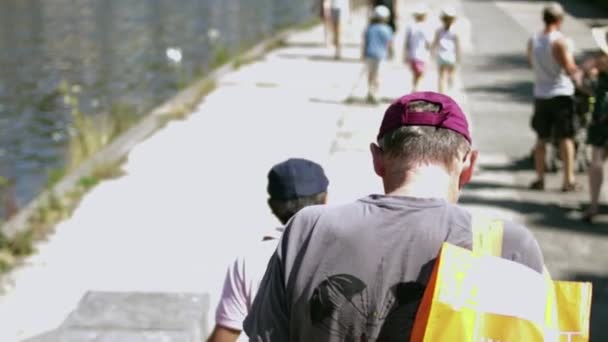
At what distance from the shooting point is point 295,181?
3.75 metres

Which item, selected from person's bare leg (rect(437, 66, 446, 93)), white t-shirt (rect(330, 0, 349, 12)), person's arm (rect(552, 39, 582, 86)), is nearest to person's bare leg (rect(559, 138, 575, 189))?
person's arm (rect(552, 39, 582, 86))

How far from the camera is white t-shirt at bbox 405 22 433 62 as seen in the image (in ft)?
43.1

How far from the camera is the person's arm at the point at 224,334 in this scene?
11.6 feet

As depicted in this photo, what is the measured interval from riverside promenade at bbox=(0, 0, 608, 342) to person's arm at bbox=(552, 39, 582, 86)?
1.05 m

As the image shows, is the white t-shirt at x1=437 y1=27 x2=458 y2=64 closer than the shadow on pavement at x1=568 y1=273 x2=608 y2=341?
No

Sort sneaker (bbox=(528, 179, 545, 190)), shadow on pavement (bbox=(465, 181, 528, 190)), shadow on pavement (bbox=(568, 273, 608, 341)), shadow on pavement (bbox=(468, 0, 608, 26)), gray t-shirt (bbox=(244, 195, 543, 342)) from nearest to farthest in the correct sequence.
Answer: gray t-shirt (bbox=(244, 195, 543, 342)) → shadow on pavement (bbox=(568, 273, 608, 341)) → sneaker (bbox=(528, 179, 545, 190)) → shadow on pavement (bbox=(465, 181, 528, 190)) → shadow on pavement (bbox=(468, 0, 608, 26))

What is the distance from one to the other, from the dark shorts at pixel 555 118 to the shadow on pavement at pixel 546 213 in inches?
24.8

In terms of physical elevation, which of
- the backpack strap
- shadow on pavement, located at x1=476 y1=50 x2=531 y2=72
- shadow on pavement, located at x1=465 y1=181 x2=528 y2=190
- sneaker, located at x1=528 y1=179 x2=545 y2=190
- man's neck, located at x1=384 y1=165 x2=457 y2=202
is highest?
man's neck, located at x1=384 y1=165 x2=457 y2=202

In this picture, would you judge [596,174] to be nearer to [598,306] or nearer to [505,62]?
[598,306]

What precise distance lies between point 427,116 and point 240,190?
7.06 meters

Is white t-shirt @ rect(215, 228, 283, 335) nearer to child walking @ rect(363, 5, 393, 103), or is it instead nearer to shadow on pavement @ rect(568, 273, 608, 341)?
shadow on pavement @ rect(568, 273, 608, 341)

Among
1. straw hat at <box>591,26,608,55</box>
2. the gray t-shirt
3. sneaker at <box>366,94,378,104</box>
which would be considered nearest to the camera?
the gray t-shirt

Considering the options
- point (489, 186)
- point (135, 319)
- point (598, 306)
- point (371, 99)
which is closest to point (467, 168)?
point (135, 319)

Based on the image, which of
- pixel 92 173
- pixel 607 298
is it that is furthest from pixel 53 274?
pixel 607 298
